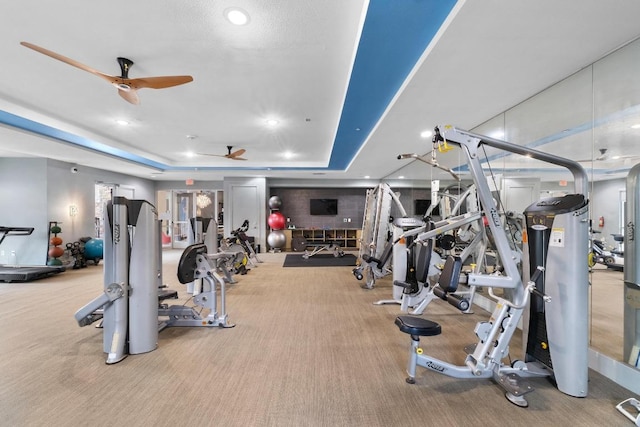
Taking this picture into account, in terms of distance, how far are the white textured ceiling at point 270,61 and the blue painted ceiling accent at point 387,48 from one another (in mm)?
67

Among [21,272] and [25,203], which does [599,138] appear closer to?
[21,272]

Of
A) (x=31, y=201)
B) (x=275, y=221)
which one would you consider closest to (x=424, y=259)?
(x=275, y=221)

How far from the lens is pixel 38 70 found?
10.4ft

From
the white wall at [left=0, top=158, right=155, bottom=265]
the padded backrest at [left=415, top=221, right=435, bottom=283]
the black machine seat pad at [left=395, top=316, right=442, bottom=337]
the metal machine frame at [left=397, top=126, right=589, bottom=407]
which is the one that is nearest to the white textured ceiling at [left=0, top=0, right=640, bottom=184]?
the metal machine frame at [left=397, top=126, right=589, bottom=407]

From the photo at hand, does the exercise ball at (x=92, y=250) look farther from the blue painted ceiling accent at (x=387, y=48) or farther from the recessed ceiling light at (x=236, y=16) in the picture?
the recessed ceiling light at (x=236, y=16)

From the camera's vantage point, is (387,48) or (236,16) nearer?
(236,16)

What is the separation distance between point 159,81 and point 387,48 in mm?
2205

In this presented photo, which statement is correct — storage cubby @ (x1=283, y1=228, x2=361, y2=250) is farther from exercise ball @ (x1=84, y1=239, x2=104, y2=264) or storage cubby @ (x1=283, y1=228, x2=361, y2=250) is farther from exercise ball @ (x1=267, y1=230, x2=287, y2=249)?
exercise ball @ (x1=84, y1=239, x2=104, y2=264)

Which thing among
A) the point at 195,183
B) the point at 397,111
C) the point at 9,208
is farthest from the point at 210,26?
the point at 195,183

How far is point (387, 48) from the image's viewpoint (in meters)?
2.43

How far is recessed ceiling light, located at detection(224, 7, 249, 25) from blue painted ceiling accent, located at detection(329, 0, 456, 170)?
0.98m

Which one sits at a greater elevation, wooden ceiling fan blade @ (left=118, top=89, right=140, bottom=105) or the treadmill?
wooden ceiling fan blade @ (left=118, top=89, right=140, bottom=105)

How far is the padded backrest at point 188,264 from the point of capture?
3.07 meters

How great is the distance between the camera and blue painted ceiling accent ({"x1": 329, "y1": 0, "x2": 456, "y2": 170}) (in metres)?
1.95
